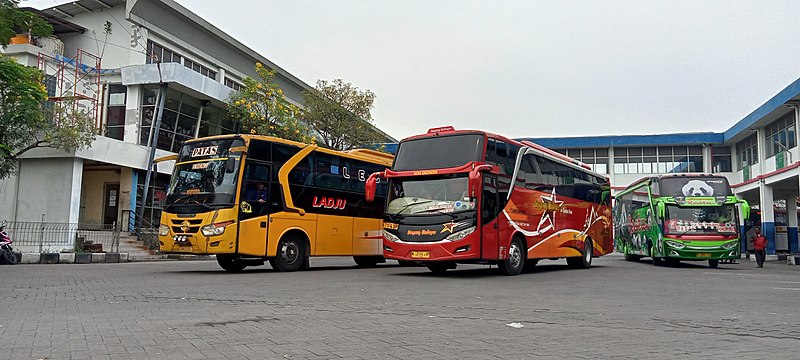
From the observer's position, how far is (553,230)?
1770 centimetres

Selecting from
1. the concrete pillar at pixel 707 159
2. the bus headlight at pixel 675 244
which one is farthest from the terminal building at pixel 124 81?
the concrete pillar at pixel 707 159

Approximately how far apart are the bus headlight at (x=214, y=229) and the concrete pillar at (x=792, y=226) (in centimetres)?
3595

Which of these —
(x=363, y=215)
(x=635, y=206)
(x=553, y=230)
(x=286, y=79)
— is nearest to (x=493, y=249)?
(x=553, y=230)

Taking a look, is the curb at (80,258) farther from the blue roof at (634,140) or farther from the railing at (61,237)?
the blue roof at (634,140)

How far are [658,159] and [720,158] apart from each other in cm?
455

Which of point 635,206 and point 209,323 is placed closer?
point 209,323

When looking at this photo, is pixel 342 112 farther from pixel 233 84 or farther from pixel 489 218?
pixel 489 218

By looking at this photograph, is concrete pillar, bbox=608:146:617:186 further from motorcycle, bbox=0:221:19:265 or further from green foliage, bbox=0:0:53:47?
green foliage, bbox=0:0:53:47

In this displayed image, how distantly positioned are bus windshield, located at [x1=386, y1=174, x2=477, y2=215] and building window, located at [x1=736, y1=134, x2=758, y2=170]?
3487 cm

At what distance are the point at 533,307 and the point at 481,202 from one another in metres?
5.17

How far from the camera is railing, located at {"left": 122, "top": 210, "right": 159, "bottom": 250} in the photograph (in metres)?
26.4

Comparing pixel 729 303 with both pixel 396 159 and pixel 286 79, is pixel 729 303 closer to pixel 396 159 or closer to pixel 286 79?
pixel 396 159

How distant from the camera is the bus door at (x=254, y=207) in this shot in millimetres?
14367

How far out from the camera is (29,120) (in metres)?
19.8
